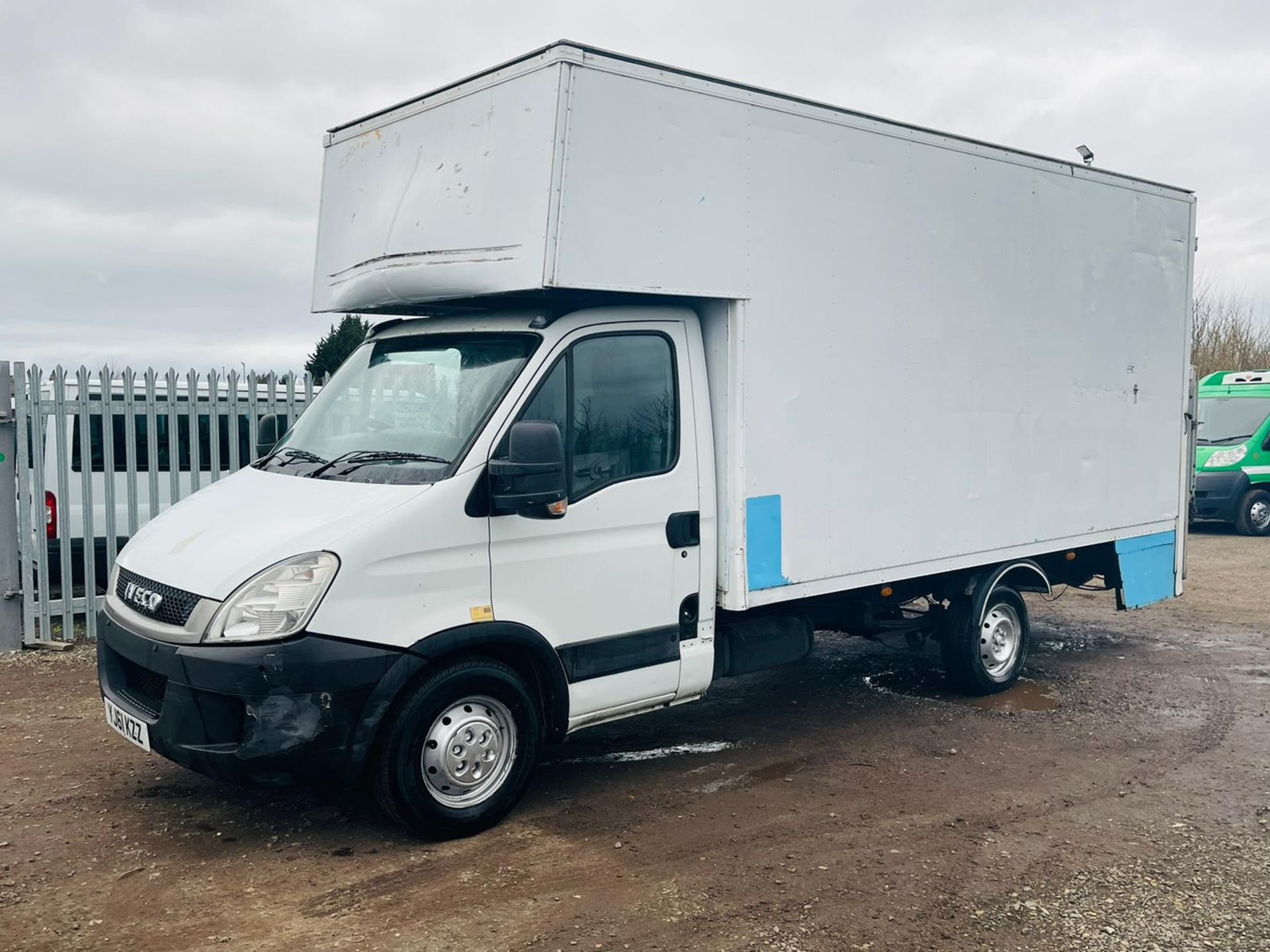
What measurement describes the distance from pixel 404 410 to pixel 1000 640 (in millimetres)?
4596

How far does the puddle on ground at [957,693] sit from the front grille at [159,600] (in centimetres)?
489

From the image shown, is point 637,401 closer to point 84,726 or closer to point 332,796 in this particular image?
point 332,796

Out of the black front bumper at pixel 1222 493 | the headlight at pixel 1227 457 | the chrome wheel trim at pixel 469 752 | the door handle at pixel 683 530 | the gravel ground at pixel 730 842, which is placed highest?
the headlight at pixel 1227 457

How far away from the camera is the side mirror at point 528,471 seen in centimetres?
484

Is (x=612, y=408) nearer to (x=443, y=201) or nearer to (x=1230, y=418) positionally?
(x=443, y=201)

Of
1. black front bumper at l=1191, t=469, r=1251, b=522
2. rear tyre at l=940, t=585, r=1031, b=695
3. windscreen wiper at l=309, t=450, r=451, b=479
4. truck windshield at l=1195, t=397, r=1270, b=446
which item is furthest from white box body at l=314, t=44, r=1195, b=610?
truck windshield at l=1195, t=397, r=1270, b=446

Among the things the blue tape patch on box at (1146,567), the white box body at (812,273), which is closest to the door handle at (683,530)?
the white box body at (812,273)

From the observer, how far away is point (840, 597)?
6.95m

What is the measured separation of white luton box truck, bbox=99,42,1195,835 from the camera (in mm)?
4703

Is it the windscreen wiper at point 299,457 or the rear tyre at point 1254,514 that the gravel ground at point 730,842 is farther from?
the rear tyre at point 1254,514

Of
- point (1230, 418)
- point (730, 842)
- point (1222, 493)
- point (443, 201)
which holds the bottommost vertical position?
point (730, 842)

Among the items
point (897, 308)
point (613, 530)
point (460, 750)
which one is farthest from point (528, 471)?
point (897, 308)

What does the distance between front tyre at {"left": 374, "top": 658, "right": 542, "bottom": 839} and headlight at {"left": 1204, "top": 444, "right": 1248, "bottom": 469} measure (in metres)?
16.0

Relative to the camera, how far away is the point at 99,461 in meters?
9.27
